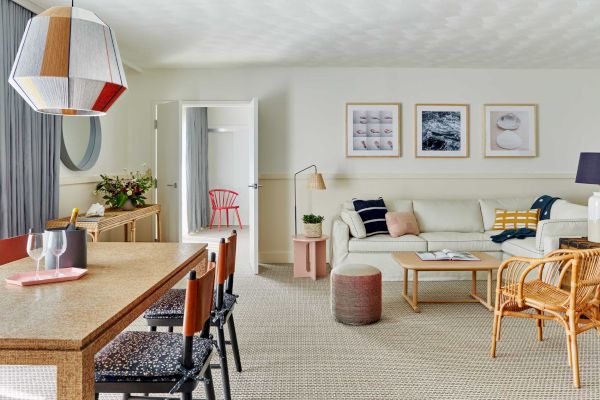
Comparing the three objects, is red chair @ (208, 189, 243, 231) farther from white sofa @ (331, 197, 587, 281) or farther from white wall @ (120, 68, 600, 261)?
white sofa @ (331, 197, 587, 281)

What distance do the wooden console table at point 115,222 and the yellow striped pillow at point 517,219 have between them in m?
4.01

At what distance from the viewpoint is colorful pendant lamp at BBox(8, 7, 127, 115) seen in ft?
5.70

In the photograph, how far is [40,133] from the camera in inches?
160

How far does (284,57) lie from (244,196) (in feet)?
15.1

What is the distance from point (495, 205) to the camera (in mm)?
5727

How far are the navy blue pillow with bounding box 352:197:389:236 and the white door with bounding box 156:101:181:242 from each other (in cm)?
226

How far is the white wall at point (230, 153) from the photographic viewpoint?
9680 millimetres

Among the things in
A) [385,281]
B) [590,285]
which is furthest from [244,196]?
[590,285]

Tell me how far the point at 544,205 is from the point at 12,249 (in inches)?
209

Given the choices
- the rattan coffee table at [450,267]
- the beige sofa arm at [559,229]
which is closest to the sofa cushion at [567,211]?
the beige sofa arm at [559,229]

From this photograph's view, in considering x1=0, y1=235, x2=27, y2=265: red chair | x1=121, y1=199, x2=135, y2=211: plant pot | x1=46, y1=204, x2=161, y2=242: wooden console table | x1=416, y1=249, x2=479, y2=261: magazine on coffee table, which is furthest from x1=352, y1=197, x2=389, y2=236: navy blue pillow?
x1=0, y1=235, x2=27, y2=265: red chair

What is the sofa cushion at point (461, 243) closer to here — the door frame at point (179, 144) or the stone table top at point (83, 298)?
the door frame at point (179, 144)

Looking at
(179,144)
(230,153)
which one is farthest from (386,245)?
(230,153)

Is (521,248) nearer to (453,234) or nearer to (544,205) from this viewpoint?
(453,234)
